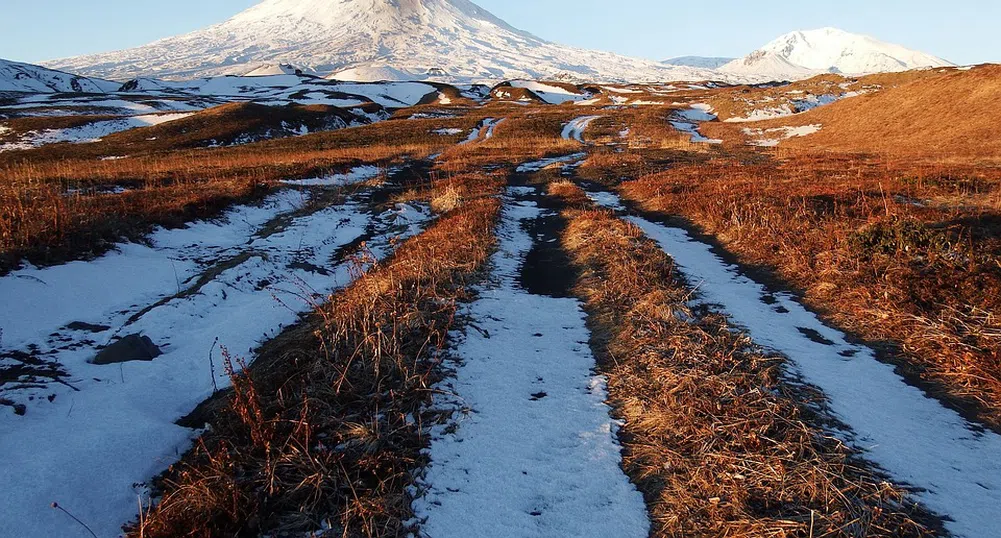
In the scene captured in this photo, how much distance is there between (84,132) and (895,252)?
195 ft

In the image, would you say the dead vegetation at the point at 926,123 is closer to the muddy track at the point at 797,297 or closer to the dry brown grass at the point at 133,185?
the muddy track at the point at 797,297

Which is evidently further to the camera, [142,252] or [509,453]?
[142,252]

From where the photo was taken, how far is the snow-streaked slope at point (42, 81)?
106 m

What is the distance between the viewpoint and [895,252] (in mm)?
9008

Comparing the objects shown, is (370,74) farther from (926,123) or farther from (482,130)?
(926,123)

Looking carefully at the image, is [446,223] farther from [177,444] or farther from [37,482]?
[37,482]

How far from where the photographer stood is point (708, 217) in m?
14.0

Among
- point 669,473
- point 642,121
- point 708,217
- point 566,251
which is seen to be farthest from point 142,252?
point 642,121

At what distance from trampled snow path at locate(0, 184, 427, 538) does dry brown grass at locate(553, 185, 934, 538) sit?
4389 mm

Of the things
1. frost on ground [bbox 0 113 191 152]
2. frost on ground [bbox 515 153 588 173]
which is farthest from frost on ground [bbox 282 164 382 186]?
frost on ground [bbox 0 113 191 152]

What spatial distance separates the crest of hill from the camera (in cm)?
2531

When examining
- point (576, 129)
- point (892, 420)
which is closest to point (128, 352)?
point (892, 420)

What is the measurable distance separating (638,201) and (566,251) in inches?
308

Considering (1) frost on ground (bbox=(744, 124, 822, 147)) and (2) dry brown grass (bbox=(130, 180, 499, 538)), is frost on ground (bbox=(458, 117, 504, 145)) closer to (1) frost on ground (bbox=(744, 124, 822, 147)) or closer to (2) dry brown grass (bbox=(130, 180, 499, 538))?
(1) frost on ground (bbox=(744, 124, 822, 147))
